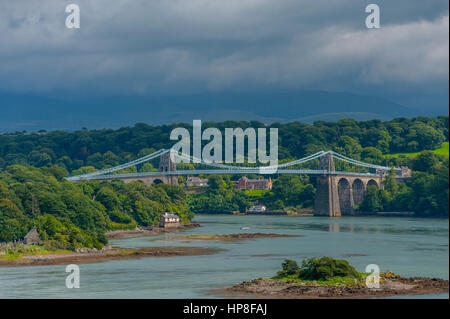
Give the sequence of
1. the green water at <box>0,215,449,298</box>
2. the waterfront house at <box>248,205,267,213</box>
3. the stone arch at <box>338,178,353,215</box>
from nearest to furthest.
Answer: the green water at <box>0,215,449,298</box>, the stone arch at <box>338,178,353,215</box>, the waterfront house at <box>248,205,267,213</box>

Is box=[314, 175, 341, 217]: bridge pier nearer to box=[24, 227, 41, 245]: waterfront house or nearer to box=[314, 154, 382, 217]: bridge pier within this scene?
box=[314, 154, 382, 217]: bridge pier

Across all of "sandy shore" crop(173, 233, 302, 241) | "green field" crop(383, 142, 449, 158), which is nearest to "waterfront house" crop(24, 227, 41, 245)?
"sandy shore" crop(173, 233, 302, 241)

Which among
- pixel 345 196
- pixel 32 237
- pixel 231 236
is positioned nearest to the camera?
pixel 32 237

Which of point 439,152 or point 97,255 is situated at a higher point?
point 439,152

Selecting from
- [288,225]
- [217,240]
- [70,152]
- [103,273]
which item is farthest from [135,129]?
[103,273]

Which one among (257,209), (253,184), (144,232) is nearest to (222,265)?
(144,232)

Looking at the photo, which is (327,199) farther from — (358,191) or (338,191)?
(358,191)
